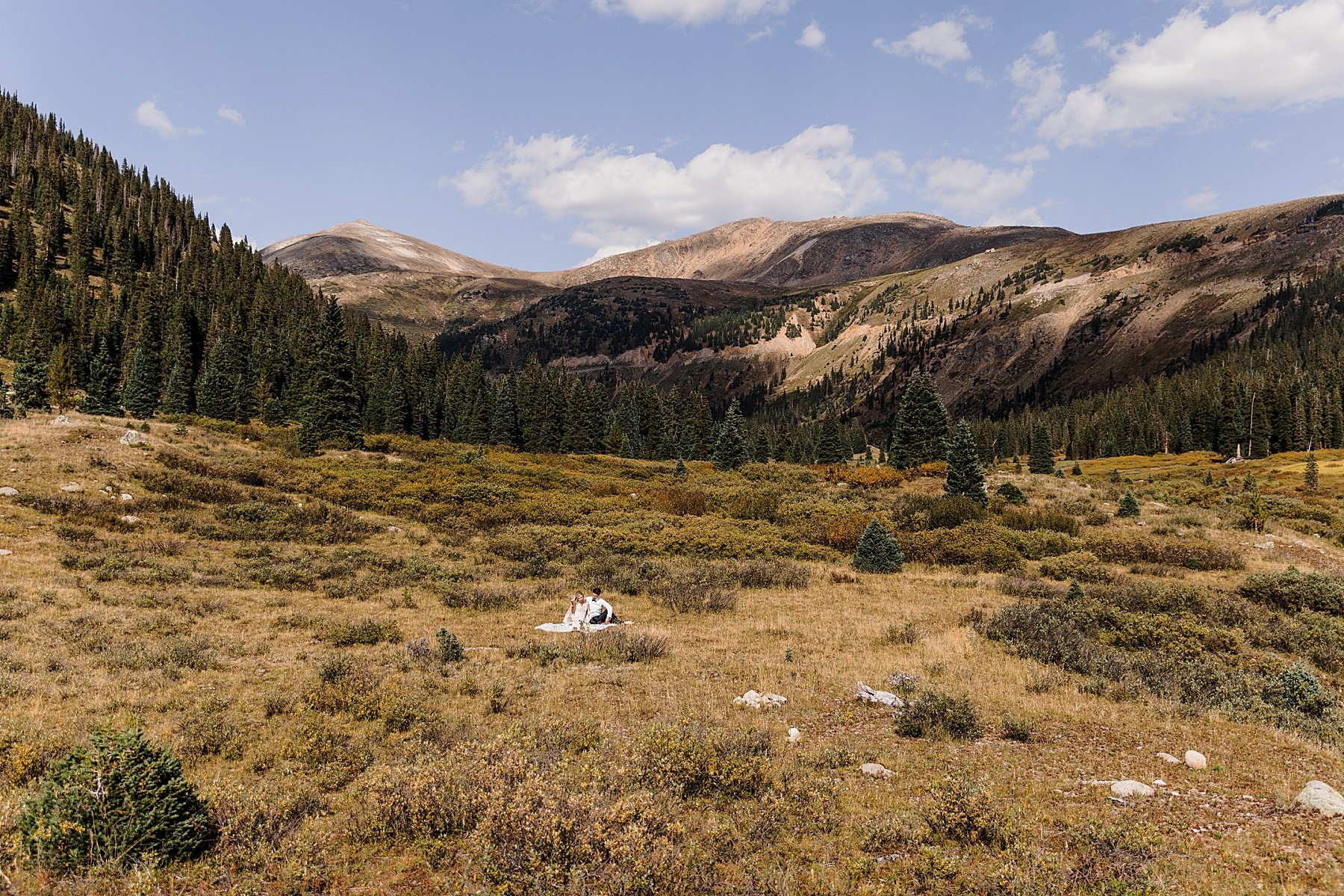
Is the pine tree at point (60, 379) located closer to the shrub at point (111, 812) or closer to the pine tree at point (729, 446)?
the pine tree at point (729, 446)

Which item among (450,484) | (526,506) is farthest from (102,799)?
(450,484)

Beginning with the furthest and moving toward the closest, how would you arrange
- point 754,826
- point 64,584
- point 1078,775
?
1. point 64,584
2. point 1078,775
3. point 754,826

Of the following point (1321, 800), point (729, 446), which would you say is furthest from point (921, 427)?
point (1321, 800)

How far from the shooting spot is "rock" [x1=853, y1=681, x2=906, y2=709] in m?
11.2

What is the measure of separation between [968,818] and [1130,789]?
2.77m

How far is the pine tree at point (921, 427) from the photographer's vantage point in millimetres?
57719

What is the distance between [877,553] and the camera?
2466cm

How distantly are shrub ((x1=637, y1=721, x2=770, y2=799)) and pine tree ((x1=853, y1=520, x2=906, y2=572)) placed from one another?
1712 centimetres

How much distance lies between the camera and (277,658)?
1273 centimetres

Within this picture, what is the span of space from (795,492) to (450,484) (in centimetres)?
2409

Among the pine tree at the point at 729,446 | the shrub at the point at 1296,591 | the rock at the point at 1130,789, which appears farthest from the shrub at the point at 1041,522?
the pine tree at the point at 729,446

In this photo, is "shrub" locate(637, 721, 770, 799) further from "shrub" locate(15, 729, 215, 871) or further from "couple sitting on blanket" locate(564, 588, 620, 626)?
"couple sitting on blanket" locate(564, 588, 620, 626)

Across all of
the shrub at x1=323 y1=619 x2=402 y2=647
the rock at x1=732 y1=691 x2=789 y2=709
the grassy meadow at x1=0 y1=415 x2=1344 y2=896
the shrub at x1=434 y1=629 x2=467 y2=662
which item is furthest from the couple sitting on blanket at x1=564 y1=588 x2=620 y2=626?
the rock at x1=732 y1=691 x2=789 y2=709

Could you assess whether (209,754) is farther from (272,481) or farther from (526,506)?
(272,481)
